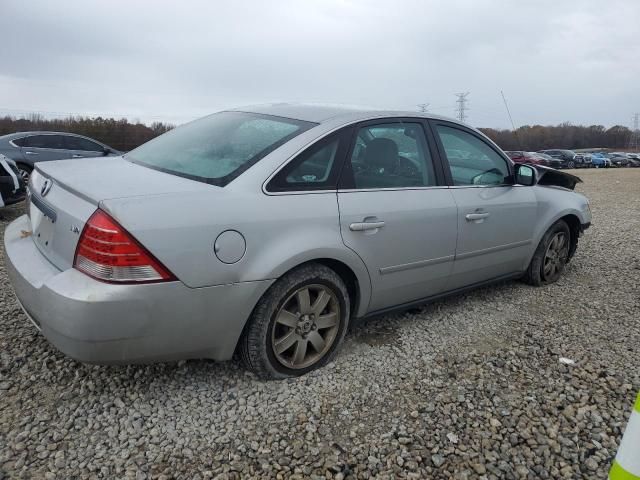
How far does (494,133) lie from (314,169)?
2044 inches

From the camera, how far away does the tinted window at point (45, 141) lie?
9.77 metres

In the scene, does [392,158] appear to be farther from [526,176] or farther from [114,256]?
[114,256]

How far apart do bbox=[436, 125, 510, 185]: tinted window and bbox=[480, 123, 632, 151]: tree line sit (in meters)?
55.5

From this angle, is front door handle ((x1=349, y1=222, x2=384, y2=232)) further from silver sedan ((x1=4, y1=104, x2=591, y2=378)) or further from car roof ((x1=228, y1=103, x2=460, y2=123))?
car roof ((x1=228, y1=103, x2=460, y2=123))

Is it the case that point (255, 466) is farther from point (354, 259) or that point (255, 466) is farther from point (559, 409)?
point (559, 409)

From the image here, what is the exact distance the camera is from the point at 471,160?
3.67 metres

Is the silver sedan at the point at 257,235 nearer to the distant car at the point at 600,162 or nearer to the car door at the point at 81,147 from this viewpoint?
the car door at the point at 81,147

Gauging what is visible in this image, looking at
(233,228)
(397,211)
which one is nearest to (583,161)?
(397,211)

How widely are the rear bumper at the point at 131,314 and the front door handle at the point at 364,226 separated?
635mm

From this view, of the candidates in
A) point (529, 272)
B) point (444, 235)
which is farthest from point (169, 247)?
point (529, 272)

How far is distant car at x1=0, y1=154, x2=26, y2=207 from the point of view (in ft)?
21.6

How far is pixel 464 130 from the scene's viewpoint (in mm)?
3705

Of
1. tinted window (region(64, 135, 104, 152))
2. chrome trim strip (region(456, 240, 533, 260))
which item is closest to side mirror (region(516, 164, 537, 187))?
chrome trim strip (region(456, 240, 533, 260))

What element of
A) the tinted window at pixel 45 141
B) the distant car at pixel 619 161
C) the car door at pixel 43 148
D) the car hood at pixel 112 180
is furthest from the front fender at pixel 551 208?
the distant car at pixel 619 161
